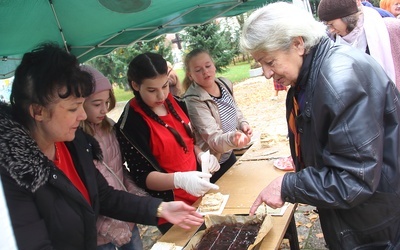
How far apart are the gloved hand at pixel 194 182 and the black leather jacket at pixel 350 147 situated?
710 mm

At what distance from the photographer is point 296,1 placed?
299 centimetres

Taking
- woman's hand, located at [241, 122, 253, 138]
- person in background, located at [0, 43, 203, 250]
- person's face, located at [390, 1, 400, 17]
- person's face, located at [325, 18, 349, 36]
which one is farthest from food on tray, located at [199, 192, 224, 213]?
person's face, located at [390, 1, 400, 17]

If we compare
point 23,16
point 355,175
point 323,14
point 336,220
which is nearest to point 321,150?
point 355,175

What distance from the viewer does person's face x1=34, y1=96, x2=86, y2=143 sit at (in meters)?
1.43

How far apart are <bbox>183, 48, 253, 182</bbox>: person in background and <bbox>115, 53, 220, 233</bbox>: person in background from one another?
0.35 m

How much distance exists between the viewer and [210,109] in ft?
9.62

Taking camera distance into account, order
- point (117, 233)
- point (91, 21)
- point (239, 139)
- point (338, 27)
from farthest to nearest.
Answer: point (91, 21)
point (338, 27)
point (239, 139)
point (117, 233)

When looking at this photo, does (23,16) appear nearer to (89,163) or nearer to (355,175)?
(89,163)

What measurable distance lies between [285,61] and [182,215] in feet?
3.35

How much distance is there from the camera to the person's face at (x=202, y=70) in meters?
3.02

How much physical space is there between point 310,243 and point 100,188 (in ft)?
7.34

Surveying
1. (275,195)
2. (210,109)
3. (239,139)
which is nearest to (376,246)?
(275,195)

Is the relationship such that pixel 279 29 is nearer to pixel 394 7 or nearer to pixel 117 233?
pixel 117 233

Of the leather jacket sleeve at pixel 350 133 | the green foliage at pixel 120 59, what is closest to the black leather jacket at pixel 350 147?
the leather jacket sleeve at pixel 350 133
